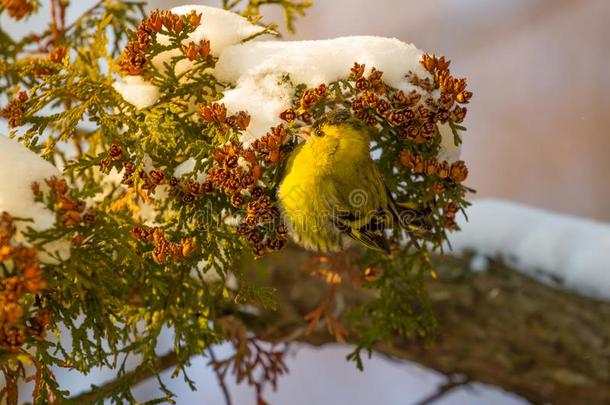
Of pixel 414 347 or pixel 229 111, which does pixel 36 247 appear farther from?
pixel 414 347

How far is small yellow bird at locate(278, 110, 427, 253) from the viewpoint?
1779 millimetres

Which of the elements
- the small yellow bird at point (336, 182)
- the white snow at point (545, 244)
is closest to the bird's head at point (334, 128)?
the small yellow bird at point (336, 182)

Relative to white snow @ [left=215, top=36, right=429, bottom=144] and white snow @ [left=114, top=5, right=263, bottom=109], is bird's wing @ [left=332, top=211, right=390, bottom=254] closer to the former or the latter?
white snow @ [left=215, top=36, right=429, bottom=144]

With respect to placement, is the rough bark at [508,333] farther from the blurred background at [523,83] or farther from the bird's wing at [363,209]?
the blurred background at [523,83]

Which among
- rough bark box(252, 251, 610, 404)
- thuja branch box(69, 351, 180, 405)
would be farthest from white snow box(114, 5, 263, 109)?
rough bark box(252, 251, 610, 404)

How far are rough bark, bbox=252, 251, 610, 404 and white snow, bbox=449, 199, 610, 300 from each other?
0.10 m

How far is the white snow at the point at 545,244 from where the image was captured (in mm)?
3264

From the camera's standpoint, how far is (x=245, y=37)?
1.95m

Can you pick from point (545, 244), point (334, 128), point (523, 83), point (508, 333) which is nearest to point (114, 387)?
point (334, 128)

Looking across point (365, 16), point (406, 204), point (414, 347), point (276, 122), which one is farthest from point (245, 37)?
point (365, 16)

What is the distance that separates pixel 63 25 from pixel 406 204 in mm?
1590

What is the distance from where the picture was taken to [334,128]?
1.80 meters

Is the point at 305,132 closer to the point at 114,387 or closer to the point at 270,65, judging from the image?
the point at 270,65

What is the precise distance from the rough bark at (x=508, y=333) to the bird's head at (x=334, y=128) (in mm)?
1427
